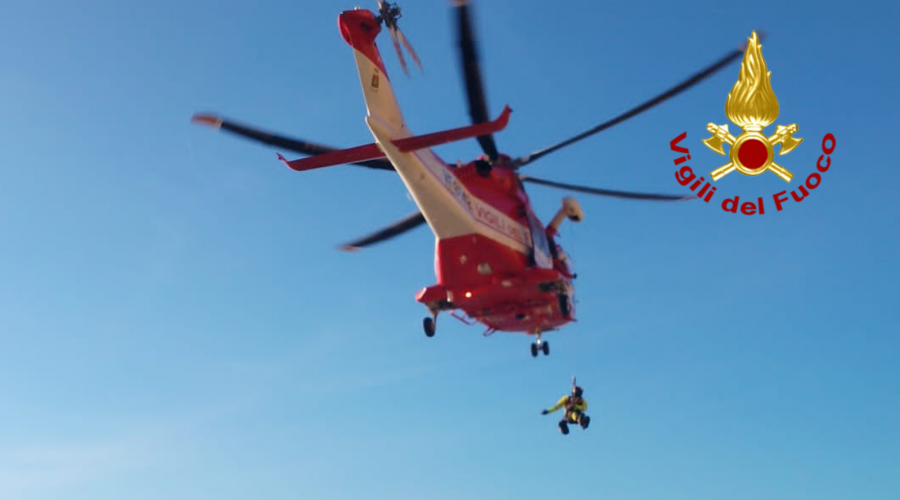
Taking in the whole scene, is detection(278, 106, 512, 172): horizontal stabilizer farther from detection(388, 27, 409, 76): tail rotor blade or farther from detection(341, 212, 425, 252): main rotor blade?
detection(341, 212, 425, 252): main rotor blade

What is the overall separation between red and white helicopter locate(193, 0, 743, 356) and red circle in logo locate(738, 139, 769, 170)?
272 cm

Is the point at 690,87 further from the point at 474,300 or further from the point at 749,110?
the point at 474,300

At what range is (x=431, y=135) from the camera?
71.6 ft

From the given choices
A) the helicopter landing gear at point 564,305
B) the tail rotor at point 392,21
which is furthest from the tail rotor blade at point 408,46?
the helicopter landing gear at point 564,305

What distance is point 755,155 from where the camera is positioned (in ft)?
87.4

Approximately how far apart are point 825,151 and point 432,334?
1319 cm

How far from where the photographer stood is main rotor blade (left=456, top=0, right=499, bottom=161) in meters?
19.7

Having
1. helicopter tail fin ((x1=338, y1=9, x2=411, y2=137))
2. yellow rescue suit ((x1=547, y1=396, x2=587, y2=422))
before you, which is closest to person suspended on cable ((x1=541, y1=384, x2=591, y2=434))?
yellow rescue suit ((x1=547, y1=396, x2=587, y2=422))

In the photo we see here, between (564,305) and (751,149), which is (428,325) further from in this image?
(751,149)

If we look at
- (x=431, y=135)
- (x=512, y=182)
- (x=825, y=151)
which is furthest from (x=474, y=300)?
(x=825, y=151)

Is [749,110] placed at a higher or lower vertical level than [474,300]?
higher

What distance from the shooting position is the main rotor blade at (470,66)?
64.6 ft

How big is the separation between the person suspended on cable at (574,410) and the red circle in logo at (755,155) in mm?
9093

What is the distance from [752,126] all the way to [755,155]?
928 millimetres
